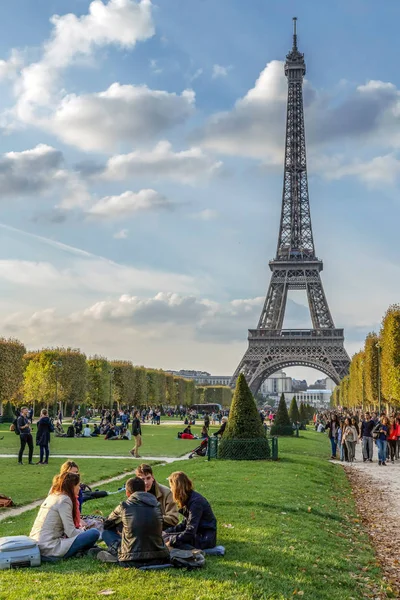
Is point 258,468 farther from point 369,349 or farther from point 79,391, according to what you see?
point 79,391

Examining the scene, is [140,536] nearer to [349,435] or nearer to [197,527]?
[197,527]

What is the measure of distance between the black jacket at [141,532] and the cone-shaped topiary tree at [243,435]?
15.8m

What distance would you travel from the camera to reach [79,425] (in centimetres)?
4241

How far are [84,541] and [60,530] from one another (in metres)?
0.35

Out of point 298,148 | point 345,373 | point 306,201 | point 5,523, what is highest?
point 298,148

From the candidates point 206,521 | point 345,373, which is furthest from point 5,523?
point 345,373

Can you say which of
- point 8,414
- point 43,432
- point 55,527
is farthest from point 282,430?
point 55,527

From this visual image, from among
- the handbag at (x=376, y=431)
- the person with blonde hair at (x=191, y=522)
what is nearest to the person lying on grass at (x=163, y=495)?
the person with blonde hair at (x=191, y=522)

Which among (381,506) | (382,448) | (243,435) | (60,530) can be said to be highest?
(243,435)

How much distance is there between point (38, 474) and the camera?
19.9 m

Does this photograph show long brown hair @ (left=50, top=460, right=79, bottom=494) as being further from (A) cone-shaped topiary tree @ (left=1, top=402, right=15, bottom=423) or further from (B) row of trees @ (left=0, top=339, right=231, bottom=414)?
(A) cone-shaped topiary tree @ (left=1, top=402, right=15, bottom=423)

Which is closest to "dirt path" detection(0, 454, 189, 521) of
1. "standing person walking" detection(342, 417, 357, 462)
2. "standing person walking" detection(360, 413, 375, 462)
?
"standing person walking" detection(342, 417, 357, 462)

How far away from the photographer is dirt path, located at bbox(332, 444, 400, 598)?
1080 centimetres

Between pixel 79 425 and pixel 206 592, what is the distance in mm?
36186
